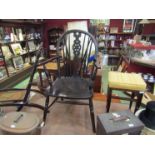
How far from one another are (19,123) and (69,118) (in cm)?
64

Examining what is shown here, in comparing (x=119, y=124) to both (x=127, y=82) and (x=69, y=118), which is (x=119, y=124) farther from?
(x=69, y=118)

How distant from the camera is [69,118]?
164cm

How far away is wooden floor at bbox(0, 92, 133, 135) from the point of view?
144cm

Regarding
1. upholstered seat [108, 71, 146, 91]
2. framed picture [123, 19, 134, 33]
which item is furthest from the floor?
framed picture [123, 19, 134, 33]

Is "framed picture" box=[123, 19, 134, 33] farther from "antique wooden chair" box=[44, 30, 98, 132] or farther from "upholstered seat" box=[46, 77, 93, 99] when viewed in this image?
"upholstered seat" box=[46, 77, 93, 99]

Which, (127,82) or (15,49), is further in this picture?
(15,49)

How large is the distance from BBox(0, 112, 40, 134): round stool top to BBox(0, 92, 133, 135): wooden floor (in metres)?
0.30

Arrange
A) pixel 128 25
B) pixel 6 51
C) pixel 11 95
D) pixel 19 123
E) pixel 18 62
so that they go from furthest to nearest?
pixel 128 25 < pixel 18 62 < pixel 6 51 < pixel 11 95 < pixel 19 123

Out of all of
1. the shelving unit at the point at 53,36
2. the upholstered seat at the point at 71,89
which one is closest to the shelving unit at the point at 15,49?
the shelving unit at the point at 53,36

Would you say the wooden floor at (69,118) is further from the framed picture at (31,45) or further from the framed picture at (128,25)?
the framed picture at (128,25)

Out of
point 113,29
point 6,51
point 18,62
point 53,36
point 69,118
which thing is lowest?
point 69,118

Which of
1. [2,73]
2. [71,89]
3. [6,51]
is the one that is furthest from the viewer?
[6,51]

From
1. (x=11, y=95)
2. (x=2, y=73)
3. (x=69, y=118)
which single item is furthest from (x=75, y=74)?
(x=2, y=73)

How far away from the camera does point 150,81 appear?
268 centimetres
